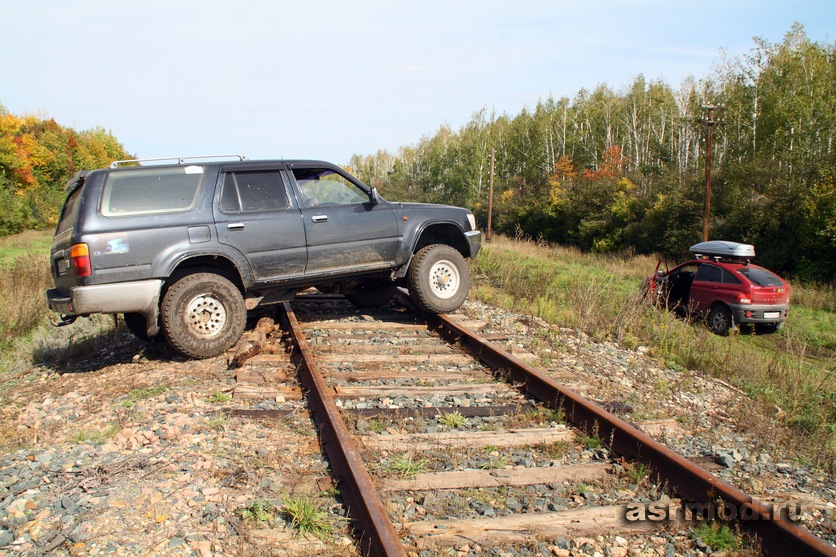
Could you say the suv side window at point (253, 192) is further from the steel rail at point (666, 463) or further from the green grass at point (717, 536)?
the green grass at point (717, 536)

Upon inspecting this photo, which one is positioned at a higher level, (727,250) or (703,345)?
(727,250)

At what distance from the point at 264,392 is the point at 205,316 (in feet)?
5.80

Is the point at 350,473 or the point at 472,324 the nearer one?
the point at 350,473

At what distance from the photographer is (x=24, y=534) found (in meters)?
3.32

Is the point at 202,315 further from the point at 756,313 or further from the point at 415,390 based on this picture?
the point at 756,313

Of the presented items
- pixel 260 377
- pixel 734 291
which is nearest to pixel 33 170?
pixel 734 291

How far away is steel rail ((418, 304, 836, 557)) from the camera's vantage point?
3137 millimetres

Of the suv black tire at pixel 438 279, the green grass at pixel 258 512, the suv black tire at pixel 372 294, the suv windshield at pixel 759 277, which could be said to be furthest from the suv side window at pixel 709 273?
the green grass at pixel 258 512

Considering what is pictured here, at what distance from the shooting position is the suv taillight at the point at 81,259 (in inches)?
253

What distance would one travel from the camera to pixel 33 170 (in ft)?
187

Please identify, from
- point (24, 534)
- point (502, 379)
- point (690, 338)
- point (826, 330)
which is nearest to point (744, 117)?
point (826, 330)

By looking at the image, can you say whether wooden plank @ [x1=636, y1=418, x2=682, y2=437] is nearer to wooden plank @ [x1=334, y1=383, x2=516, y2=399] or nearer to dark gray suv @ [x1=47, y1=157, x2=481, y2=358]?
wooden plank @ [x1=334, y1=383, x2=516, y2=399]

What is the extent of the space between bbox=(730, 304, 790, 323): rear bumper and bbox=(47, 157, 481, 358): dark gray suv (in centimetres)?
949

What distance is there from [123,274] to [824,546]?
6.20m
